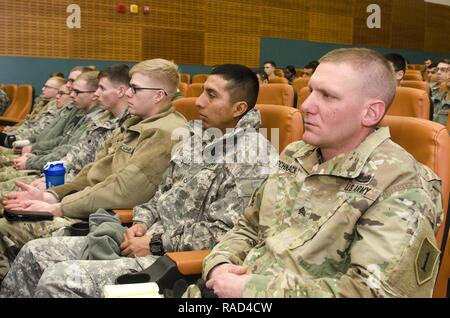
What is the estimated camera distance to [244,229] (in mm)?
1666

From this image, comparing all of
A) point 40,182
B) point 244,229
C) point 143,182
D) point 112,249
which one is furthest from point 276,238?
point 40,182

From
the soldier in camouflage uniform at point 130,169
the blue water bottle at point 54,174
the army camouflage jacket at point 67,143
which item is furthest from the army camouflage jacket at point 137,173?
the army camouflage jacket at point 67,143

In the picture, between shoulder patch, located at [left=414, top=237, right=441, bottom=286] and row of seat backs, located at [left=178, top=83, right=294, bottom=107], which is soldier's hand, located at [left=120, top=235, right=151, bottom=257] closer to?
shoulder patch, located at [left=414, top=237, right=441, bottom=286]

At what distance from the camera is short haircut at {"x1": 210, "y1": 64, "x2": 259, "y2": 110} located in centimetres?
217

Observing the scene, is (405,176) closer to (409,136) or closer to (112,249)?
(409,136)

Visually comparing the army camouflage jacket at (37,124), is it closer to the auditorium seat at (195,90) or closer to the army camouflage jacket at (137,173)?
the auditorium seat at (195,90)

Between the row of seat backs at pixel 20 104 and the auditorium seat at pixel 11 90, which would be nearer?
the row of seat backs at pixel 20 104

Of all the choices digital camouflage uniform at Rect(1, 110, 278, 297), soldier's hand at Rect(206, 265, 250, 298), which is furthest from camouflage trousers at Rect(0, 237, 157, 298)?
soldier's hand at Rect(206, 265, 250, 298)

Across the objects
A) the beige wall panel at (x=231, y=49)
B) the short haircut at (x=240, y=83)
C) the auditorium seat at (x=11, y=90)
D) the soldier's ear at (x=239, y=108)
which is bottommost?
the auditorium seat at (x=11, y=90)

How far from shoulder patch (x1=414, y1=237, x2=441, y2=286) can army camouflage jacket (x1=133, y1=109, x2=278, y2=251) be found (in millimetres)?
767

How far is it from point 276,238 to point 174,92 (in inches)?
58.2

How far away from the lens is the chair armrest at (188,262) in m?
1.62

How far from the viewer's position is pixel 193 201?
78.7 inches

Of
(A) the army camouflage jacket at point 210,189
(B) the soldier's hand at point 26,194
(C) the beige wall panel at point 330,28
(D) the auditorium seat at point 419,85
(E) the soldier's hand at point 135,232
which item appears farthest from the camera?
(C) the beige wall panel at point 330,28
